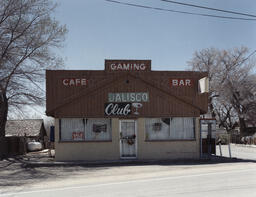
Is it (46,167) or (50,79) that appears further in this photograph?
(50,79)

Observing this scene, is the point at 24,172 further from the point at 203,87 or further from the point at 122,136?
the point at 203,87

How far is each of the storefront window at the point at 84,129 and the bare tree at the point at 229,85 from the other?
69.5ft

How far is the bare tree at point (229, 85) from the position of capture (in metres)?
36.1

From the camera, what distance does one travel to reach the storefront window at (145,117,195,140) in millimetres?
16453

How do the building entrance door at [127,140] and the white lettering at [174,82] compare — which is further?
the white lettering at [174,82]

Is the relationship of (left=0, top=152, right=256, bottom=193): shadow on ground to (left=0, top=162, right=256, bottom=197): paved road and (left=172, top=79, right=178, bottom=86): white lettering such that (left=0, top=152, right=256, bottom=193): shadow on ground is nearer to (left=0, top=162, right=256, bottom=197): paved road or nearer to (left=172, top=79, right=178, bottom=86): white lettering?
(left=0, top=162, right=256, bottom=197): paved road

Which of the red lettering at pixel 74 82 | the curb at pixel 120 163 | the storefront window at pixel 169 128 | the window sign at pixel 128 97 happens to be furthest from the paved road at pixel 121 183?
the red lettering at pixel 74 82

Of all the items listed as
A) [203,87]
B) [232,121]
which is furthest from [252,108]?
[203,87]

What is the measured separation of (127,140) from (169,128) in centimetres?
247

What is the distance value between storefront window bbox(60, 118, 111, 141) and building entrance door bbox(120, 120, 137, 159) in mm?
776

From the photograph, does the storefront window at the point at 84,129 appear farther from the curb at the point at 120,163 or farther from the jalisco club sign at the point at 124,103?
the curb at the point at 120,163

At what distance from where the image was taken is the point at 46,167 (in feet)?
46.3

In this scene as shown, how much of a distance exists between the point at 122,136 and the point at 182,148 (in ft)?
11.3

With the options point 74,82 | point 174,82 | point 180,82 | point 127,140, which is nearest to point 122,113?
point 127,140
